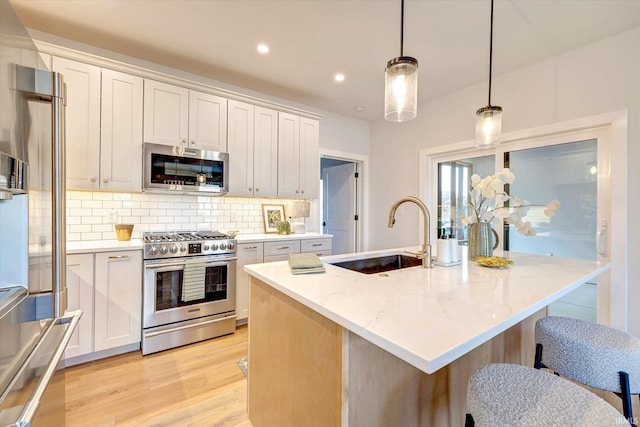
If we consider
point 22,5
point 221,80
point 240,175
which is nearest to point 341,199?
point 240,175

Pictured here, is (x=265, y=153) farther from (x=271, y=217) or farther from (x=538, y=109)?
(x=538, y=109)

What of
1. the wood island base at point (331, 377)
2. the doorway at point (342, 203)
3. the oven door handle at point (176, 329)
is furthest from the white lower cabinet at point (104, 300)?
the doorway at point (342, 203)

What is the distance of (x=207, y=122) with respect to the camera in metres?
2.94

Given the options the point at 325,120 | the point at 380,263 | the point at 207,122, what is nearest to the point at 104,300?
the point at 207,122

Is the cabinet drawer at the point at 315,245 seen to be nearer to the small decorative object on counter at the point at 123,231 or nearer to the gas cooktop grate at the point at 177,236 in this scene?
the gas cooktop grate at the point at 177,236

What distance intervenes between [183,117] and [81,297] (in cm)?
179

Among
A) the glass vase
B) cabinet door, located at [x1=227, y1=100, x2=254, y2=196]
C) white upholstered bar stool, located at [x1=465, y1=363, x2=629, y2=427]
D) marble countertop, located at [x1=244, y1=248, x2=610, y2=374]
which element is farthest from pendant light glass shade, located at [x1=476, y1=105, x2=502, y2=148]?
cabinet door, located at [x1=227, y1=100, x2=254, y2=196]

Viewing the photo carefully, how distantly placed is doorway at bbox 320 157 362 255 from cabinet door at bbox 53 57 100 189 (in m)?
2.81

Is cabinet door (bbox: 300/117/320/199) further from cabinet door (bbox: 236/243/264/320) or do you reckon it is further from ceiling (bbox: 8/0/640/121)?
cabinet door (bbox: 236/243/264/320)

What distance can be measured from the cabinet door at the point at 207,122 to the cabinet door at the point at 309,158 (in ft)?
3.28

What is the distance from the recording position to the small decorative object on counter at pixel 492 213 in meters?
1.71

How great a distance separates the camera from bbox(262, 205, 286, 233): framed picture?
3643 millimetres

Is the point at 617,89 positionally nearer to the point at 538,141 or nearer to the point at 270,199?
the point at 538,141

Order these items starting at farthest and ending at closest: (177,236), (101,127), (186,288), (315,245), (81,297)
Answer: (315,245), (177,236), (186,288), (101,127), (81,297)
